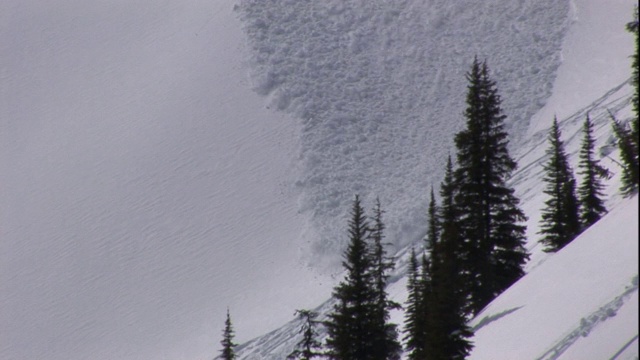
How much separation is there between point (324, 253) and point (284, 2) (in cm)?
2844

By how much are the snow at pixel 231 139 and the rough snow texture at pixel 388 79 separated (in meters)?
0.16

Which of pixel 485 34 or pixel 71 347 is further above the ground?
pixel 485 34

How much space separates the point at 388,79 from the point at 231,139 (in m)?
12.9

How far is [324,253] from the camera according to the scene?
148 ft

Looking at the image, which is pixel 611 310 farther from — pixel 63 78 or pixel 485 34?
pixel 63 78

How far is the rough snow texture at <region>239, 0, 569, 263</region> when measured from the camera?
50469 millimetres

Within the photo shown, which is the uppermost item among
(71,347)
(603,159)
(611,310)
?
(71,347)

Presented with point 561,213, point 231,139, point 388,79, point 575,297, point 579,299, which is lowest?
point 579,299

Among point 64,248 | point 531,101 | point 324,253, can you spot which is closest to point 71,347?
point 64,248

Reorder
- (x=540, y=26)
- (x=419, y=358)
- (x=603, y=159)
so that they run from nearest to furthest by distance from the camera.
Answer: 1. (x=419, y=358)
2. (x=603, y=159)
3. (x=540, y=26)

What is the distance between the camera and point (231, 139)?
54.9m

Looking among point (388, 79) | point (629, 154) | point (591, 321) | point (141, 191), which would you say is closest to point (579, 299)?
point (591, 321)

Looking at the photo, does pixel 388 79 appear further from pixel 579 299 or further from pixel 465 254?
pixel 579 299

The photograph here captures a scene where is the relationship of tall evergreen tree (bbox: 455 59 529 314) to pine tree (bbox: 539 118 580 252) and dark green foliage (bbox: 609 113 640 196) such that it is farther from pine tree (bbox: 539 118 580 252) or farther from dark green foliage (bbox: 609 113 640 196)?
pine tree (bbox: 539 118 580 252)
